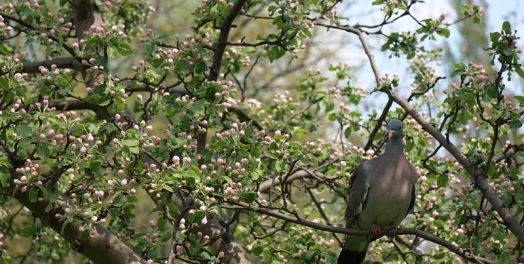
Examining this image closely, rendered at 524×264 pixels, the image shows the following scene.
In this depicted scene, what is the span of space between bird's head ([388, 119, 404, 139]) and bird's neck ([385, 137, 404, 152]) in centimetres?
3

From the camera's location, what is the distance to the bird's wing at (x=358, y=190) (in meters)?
5.80

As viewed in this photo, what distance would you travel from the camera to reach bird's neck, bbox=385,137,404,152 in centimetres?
590

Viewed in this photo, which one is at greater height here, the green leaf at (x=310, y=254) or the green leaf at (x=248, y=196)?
the green leaf at (x=310, y=254)

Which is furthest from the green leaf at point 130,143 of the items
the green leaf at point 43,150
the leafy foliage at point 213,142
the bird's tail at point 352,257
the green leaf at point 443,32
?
the green leaf at point 443,32

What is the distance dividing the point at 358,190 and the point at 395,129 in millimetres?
528

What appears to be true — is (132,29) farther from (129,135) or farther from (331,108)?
(129,135)

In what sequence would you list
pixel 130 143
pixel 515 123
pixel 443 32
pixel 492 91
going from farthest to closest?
pixel 443 32 < pixel 515 123 < pixel 492 91 < pixel 130 143

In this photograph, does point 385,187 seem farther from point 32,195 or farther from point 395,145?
point 32,195

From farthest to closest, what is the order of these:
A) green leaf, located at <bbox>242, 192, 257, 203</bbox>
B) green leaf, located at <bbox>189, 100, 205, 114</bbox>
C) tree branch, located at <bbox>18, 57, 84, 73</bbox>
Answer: tree branch, located at <bbox>18, 57, 84, 73</bbox>, green leaf, located at <bbox>189, 100, 205, 114</bbox>, green leaf, located at <bbox>242, 192, 257, 203</bbox>

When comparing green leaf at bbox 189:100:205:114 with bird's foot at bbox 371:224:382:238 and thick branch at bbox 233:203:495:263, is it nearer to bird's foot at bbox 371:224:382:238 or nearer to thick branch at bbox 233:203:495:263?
thick branch at bbox 233:203:495:263

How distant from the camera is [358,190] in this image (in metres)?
5.87

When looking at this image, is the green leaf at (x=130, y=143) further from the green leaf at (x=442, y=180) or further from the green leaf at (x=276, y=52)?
the green leaf at (x=442, y=180)

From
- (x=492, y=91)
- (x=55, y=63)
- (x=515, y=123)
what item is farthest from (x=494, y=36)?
(x=55, y=63)

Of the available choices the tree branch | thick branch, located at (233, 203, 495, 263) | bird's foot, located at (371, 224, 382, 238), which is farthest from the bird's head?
the tree branch
